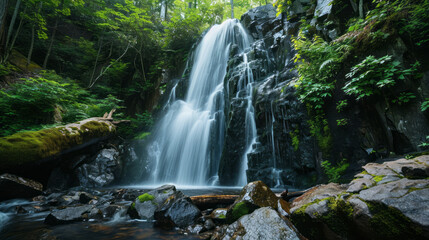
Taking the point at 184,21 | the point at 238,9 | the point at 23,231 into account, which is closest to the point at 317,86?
the point at 23,231

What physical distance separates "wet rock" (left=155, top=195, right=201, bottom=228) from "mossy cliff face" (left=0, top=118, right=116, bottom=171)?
17.3ft

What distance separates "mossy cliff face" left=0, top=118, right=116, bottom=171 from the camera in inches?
217

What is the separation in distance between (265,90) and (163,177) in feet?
24.9

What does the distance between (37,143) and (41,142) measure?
5.7 inches

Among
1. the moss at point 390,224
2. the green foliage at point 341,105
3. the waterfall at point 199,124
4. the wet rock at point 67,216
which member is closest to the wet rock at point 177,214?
the wet rock at point 67,216

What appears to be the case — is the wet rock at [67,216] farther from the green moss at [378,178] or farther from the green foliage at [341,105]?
the green foliage at [341,105]

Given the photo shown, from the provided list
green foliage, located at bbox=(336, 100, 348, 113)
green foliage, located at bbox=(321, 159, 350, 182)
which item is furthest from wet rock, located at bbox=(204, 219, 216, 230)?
green foliage, located at bbox=(336, 100, 348, 113)

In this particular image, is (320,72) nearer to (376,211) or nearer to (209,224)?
(376,211)

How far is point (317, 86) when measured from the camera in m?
5.86

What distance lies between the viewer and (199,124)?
460 inches

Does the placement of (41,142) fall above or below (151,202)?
above

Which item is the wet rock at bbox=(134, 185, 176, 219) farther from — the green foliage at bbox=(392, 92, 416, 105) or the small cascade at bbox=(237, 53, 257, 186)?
the green foliage at bbox=(392, 92, 416, 105)

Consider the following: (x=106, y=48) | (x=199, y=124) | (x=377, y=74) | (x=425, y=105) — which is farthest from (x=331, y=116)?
(x=106, y=48)

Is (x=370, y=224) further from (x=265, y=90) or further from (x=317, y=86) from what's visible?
(x=265, y=90)
